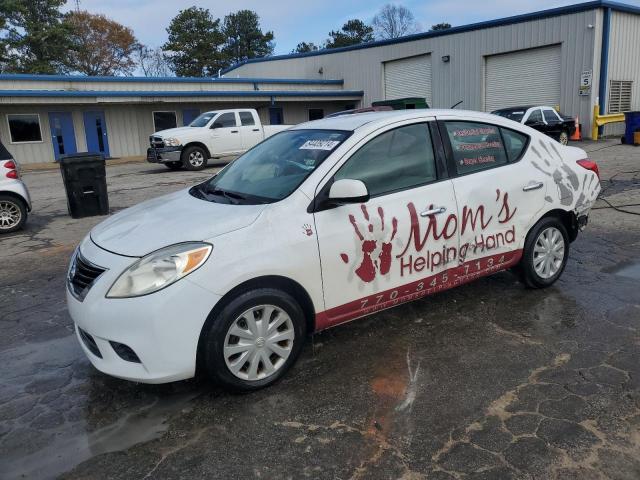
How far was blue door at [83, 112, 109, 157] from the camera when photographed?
24516mm

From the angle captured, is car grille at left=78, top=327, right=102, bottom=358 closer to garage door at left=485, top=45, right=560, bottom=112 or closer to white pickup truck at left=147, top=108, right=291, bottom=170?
white pickup truck at left=147, top=108, right=291, bottom=170

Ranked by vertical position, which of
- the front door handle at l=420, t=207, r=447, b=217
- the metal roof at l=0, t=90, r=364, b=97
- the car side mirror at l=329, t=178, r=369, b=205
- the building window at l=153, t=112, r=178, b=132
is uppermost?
the metal roof at l=0, t=90, r=364, b=97

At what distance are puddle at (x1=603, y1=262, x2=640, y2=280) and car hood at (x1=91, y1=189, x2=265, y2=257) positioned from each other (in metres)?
3.97

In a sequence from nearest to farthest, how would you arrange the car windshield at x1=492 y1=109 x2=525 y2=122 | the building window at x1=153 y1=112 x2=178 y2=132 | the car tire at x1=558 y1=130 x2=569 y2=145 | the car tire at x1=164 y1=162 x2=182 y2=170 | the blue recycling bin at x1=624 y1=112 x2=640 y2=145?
the car tire at x1=164 y1=162 x2=182 y2=170 → the car windshield at x1=492 y1=109 x2=525 y2=122 → the blue recycling bin at x1=624 y1=112 x2=640 y2=145 → the car tire at x1=558 y1=130 x2=569 y2=145 → the building window at x1=153 y1=112 x2=178 y2=132

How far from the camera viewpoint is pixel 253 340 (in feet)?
10.6

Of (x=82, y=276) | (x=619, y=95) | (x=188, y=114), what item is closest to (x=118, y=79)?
(x=188, y=114)

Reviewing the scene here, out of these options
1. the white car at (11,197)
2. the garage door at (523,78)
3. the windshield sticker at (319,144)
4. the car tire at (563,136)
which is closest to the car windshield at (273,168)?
the windshield sticker at (319,144)

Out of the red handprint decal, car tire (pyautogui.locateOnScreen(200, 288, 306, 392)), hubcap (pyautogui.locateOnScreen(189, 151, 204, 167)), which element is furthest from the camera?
hubcap (pyautogui.locateOnScreen(189, 151, 204, 167))

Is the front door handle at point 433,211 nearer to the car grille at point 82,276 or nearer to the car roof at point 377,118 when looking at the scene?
the car roof at point 377,118

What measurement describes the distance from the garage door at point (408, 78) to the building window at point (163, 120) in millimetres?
12183

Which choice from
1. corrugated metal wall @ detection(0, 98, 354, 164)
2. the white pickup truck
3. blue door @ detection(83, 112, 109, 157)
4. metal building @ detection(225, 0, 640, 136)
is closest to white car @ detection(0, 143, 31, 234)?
the white pickup truck

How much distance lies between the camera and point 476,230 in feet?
13.7

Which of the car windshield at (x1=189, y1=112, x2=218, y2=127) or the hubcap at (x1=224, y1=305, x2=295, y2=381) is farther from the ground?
the car windshield at (x1=189, y1=112, x2=218, y2=127)

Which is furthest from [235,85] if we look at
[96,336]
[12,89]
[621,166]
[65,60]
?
[96,336]
